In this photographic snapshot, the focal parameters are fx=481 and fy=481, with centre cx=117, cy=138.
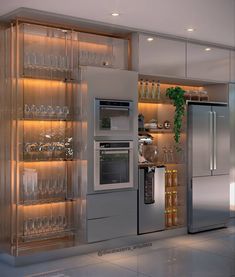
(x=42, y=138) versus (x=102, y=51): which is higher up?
(x=102, y=51)

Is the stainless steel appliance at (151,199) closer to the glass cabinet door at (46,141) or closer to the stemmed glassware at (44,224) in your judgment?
the glass cabinet door at (46,141)

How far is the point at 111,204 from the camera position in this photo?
5.95 metres

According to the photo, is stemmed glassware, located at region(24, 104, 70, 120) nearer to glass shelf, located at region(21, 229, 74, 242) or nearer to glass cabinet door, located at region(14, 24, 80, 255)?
glass cabinet door, located at region(14, 24, 80, 255)

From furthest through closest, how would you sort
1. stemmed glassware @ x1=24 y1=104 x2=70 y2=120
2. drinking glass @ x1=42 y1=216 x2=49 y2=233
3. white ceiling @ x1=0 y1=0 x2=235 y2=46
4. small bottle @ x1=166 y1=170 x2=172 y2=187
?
small bottle @ x1=166 y1=170 x2=172 y2=187 → drinking glass @ x1=42 y1=216 x2=49 y2=233 → stemmed glassware @ x1=24 y1=104 x2=70 y2=120 → white ceiling @ x1=0 y1=0 x2=235 y2=46

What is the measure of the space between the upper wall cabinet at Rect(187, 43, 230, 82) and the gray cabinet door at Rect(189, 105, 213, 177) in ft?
1.72

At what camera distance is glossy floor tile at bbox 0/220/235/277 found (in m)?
4.98

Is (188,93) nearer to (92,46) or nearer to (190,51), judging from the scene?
(190,51)

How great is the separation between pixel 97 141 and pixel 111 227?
1089 mm

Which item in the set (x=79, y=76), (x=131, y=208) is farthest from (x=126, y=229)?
(x=79, y=76)

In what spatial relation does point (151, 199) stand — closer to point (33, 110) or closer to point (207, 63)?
point (33, 110)

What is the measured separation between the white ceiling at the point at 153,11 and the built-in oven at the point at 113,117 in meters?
0.98

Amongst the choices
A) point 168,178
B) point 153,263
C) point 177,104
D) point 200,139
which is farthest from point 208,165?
point 153,263

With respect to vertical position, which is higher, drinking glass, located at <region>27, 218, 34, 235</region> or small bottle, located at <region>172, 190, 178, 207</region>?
small bottle, located at <region>172, 190, 178, 207</region>

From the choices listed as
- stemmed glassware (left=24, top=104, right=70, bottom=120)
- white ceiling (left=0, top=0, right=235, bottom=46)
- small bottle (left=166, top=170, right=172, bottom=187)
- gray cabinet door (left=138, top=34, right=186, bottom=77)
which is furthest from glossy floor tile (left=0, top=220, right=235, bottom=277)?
white ceiling (left=0, top=0, right=235, bottom=46)
